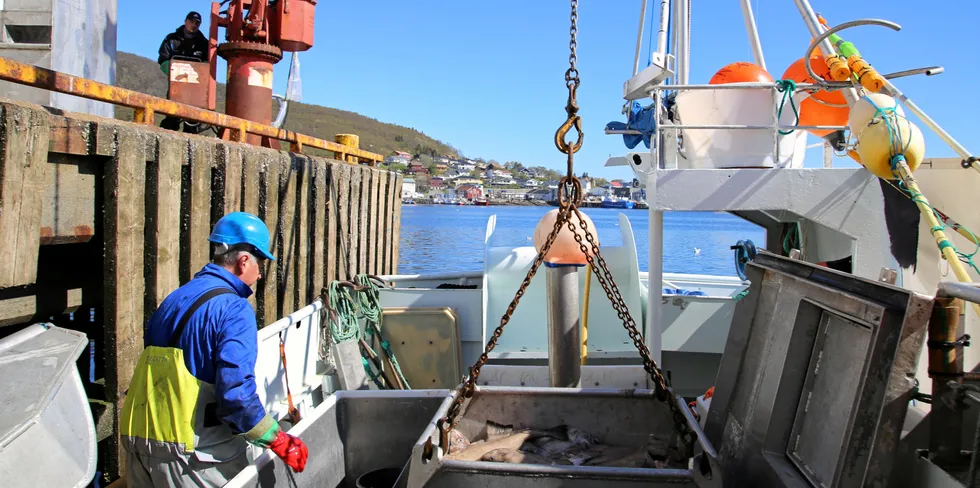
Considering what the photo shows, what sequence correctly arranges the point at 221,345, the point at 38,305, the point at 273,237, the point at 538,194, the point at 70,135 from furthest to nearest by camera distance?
1. the point at 538,194
2. the point at 273,237
3. the point at 38,305
4. the point at 70,135
5. the point at 221,345

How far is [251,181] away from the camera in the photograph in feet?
19.9

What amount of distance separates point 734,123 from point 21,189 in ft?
19.1

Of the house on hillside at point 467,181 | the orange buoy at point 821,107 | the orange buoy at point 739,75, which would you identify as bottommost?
the orange buoy at point 821,107

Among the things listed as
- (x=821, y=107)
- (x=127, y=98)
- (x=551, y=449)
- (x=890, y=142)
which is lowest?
(x=551, y=449)

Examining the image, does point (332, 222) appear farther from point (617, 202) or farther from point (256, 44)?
point (617, 202)

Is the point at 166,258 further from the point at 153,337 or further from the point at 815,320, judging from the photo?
the point at 815,320

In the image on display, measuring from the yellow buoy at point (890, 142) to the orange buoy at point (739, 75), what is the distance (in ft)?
6.51

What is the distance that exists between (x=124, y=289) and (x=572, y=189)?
3.11m

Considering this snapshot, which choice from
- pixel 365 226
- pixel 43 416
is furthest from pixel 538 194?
pixel 43 416

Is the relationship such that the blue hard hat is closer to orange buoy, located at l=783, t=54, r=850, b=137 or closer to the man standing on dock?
orange buoy, located at l=783, t=54, r=850, b=137

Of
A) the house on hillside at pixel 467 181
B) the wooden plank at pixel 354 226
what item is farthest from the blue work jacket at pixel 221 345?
the house on hillside at pixel 467 181

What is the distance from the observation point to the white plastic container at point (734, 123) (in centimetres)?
636

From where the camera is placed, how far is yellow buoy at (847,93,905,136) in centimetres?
461

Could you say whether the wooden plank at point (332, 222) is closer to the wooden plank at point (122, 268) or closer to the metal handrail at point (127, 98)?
the metal handrail at point (127, 98)
